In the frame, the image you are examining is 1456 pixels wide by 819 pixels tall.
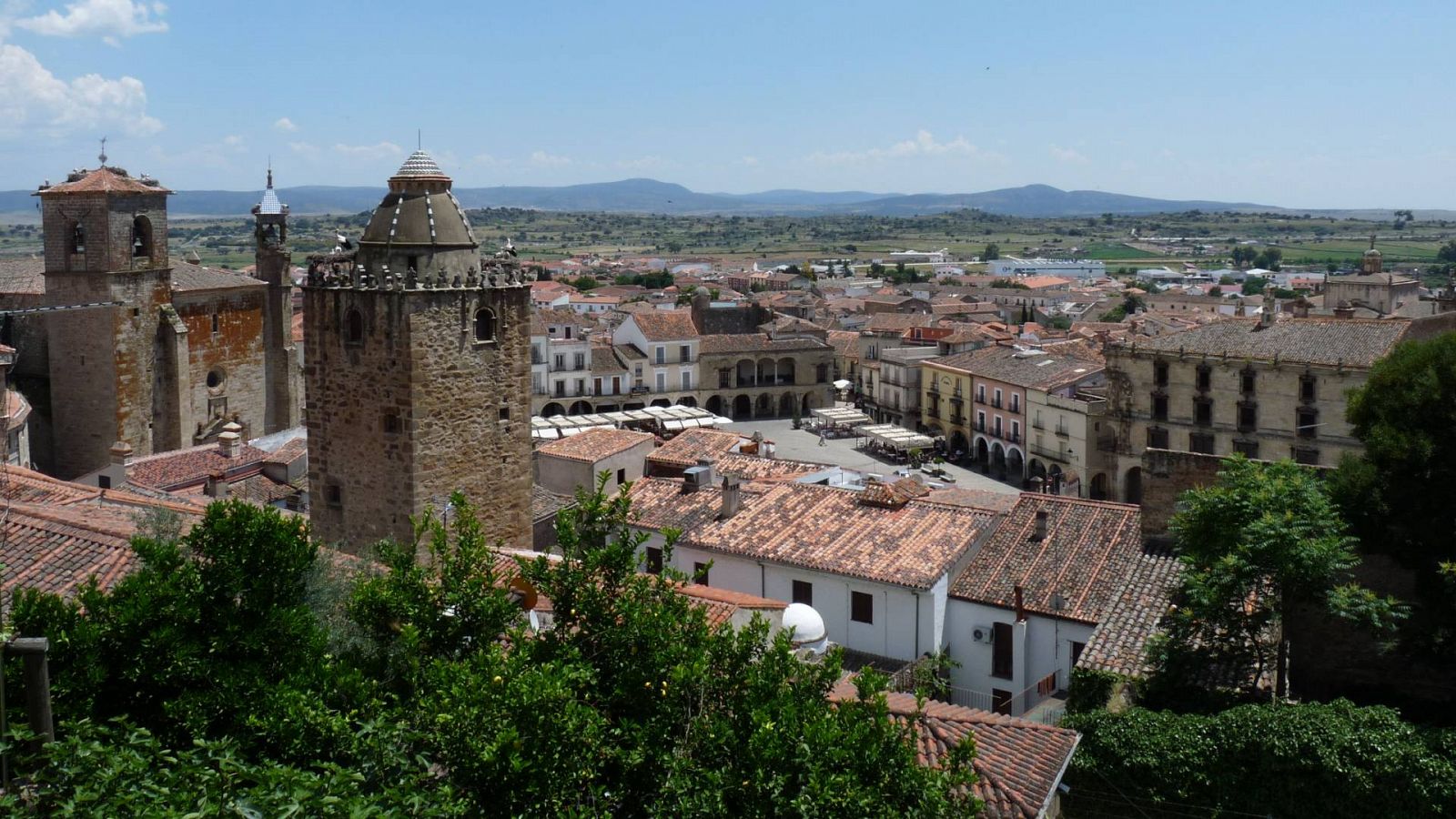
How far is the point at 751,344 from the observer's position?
256 feet

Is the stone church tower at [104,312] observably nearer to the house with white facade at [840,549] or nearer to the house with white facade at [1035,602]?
the house with white facade at [840,549]

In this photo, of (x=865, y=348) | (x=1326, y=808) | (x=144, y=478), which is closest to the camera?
(x=1326, y=808)

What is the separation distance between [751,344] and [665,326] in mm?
5347

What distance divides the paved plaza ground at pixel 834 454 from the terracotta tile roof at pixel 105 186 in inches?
1021

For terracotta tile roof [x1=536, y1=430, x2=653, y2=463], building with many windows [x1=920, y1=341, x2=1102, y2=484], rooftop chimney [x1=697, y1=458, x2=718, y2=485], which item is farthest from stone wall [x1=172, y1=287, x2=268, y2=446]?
building with many windows [x1=920, y1=341, x2=1102, y2=484]

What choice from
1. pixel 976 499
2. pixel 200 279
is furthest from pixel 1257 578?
pixel 200 279

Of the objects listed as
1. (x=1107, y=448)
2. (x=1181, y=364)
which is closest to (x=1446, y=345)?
(x=1181, y=364)

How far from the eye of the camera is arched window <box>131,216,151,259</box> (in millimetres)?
35969

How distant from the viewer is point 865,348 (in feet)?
249

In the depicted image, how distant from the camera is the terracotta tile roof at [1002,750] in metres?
12.8

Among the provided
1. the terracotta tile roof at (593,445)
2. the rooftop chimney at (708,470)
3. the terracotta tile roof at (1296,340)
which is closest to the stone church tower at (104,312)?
the terracotta tile roof at (593,445)

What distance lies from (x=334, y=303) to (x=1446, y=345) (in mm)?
15543

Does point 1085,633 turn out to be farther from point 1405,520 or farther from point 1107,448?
point 1107,448

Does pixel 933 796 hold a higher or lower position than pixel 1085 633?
higher
